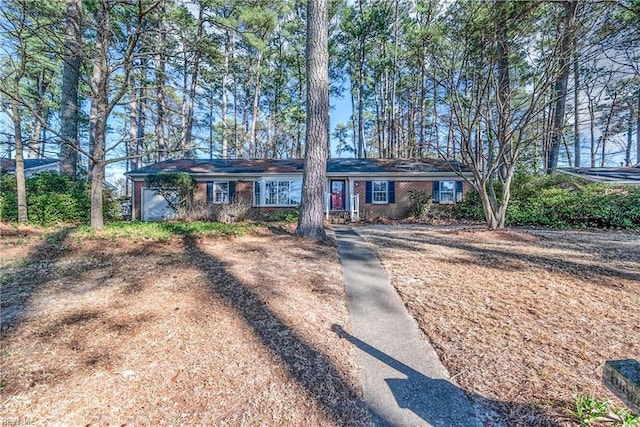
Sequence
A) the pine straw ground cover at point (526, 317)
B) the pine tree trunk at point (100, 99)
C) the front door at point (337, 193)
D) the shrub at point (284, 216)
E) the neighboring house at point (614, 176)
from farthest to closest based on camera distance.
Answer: the front door at point (337, 193) → the neighboring house at point (614, 176) → the shrub at point (284, 216) → the pine tree trunk at point (100, 99) → the pine straw ground cover at point (526, 317)

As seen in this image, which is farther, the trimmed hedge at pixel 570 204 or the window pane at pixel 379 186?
the window pane at pixel 379 186

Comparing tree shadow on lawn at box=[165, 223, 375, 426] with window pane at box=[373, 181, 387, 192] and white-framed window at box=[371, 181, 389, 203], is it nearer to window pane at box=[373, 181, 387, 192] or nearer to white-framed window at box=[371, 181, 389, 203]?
white-framed window at box=[371, 181, 389, 203]

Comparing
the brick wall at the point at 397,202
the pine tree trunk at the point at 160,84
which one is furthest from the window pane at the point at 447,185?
the pine tree trunk at the point at 160,84

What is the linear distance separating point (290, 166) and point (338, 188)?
3.16m

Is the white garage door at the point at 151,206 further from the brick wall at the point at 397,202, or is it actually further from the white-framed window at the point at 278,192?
the brick wall at the point at 397,202

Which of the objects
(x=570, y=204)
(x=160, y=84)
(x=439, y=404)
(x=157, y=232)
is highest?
(x=160, y=84)

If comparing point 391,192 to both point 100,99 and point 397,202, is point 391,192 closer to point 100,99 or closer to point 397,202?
point 397,202

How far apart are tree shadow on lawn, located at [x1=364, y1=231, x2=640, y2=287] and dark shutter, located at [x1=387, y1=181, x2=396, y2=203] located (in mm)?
7679

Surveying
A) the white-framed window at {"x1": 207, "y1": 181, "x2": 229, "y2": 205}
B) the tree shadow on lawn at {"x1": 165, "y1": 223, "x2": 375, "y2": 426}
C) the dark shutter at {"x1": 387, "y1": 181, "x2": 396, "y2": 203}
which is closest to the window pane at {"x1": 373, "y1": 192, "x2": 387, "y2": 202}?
the dark shutter at {"x1": 387, "y1": 181, "x2": 396, "y2": 203}

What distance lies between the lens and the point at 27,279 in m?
4.03

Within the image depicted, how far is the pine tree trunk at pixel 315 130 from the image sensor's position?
6418 mm

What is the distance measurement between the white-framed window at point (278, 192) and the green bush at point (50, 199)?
23.2 ft

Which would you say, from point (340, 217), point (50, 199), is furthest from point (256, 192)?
point (50, 199)

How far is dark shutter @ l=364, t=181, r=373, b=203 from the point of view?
14453mm
